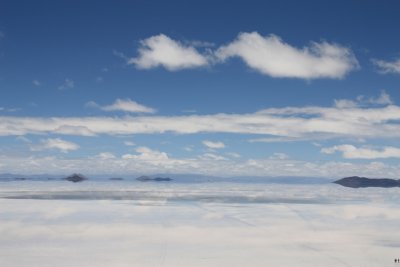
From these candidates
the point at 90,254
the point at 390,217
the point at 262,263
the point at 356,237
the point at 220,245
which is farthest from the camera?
the point at 390,217

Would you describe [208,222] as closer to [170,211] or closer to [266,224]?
[266,224]

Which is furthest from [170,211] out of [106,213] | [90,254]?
[90,254]

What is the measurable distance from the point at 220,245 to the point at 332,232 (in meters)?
15.7

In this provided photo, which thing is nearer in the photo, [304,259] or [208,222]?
[304,259]

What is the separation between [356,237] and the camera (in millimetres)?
50125

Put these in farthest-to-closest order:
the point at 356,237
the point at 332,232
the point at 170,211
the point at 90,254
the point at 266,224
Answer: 1. the point at 170,211
2. the point at 266,224
3. the point at 332,232
4. the point at 356,237
5. the point at 90,254

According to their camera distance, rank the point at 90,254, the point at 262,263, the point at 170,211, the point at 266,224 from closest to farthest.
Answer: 1. the point at 262,263
2. the point at 90,254
3. the point at 266,224
4. the point at 170,211

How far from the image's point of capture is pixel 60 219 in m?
63.5

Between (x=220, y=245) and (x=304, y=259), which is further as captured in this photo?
(x=220, y=245)

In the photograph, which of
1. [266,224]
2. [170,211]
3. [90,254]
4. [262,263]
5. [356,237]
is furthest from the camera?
[170,211]

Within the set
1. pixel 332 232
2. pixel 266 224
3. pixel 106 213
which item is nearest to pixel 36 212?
pixel 106 213

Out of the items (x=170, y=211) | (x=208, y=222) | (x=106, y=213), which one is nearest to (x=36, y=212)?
(x=106, y=213)

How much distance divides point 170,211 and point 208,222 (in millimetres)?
15698

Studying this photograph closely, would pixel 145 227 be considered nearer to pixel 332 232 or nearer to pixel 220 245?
pixel 220 245
